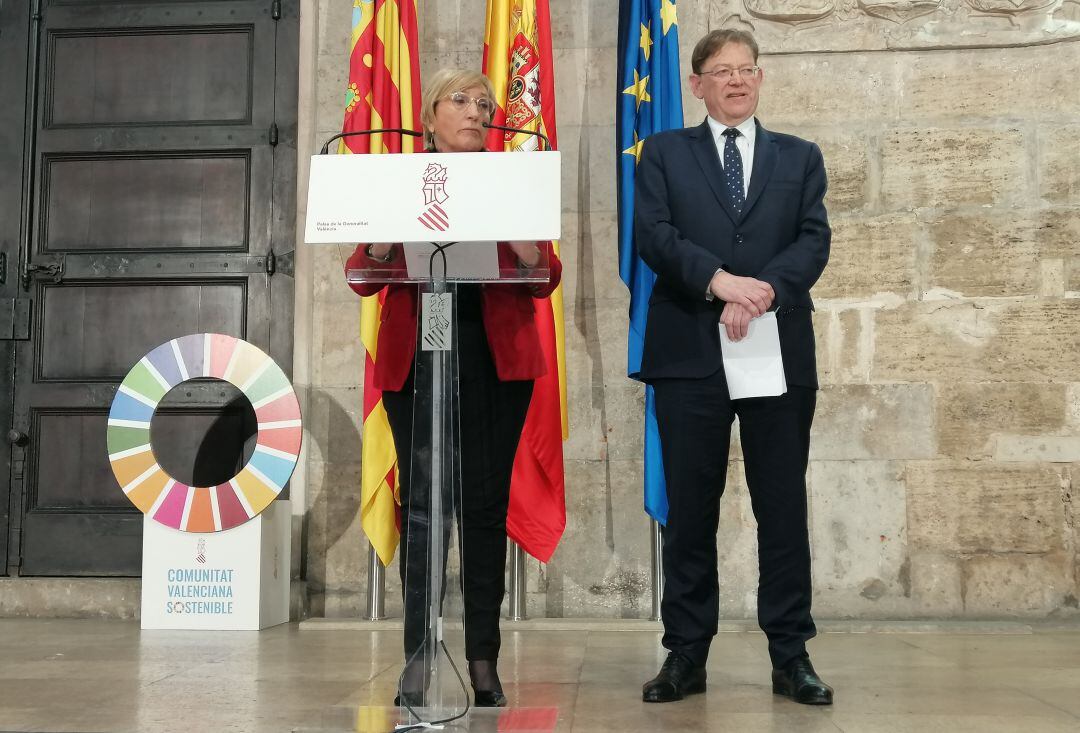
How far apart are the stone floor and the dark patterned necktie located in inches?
52.6

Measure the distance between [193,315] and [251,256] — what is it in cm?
40

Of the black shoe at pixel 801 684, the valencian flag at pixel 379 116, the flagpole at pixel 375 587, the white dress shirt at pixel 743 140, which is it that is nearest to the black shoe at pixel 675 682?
the black shoe at pixel 801 684

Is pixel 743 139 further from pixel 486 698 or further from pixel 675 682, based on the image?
pixel 486 698

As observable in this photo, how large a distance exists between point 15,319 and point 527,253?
3756 mm

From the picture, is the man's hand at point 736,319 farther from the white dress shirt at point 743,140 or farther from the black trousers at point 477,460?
the black trousers at point 477,460

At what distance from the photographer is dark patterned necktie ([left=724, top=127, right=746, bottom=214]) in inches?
113

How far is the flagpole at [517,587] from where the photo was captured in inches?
174

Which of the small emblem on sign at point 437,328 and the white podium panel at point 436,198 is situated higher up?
the white podium panel at point 436,198

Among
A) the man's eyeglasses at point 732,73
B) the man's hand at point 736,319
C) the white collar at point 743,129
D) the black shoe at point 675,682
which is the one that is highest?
the man's eyeglasses at point 732,73

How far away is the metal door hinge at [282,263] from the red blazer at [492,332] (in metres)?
2.62

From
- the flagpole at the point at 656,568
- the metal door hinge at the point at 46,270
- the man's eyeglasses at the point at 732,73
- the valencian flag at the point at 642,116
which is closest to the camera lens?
the man's eyeglasses at the point at 732,73

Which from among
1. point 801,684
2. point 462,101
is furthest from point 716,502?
point 462,101

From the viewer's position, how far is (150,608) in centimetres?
429

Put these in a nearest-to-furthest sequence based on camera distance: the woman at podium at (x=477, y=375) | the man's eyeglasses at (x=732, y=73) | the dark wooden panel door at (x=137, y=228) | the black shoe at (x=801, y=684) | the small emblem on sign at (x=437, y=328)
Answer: the small emblem on sign at (x=437, y=328) < the woman at podium at (x=477, y=375) < the black shoe at (x=801, y=684) < the man's eyeglasses at (x=732, y=73) < the dark wooden panel door at (x=137, y=228)
